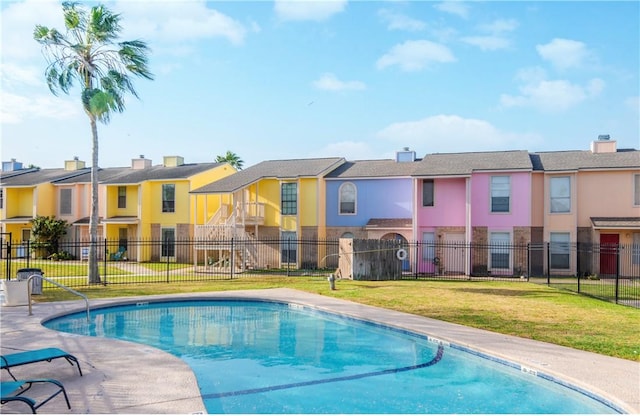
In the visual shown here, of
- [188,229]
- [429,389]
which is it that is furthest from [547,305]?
[188,229]

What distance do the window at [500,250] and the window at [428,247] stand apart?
10.2 ft

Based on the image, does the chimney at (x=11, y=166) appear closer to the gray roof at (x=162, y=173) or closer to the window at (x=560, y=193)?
the gray roof at (x=162, y=173)

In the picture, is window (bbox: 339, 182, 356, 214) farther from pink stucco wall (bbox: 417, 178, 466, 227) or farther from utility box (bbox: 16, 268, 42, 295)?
utility box (bbox: 16, 268, 42, 295)

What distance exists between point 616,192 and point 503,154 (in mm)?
6378

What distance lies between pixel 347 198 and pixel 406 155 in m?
5.17

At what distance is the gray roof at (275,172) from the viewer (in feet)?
96.8

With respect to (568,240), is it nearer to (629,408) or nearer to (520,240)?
(520,240)

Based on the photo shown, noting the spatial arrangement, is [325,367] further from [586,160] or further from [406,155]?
[406,155]

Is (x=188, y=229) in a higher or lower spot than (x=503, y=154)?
lower

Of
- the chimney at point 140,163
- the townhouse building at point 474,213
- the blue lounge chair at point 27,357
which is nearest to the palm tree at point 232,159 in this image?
the chimney at point 140,163

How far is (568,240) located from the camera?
26344mm

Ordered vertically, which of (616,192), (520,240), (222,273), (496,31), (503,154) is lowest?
(222,273)

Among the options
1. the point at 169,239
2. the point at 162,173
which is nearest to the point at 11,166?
the point at 162,173

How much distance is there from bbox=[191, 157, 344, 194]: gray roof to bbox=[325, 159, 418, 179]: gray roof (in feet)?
2.27
